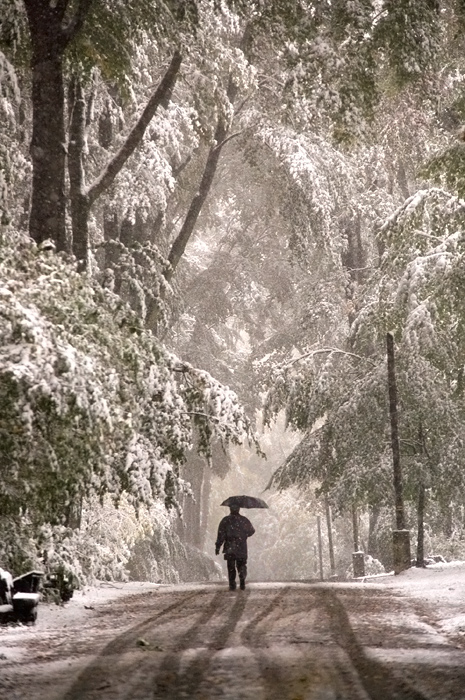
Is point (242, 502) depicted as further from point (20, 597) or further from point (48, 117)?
point (48, 117)

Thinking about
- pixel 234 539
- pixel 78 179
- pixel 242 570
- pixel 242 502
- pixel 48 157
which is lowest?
pixel 242 570

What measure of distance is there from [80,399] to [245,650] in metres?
2.46

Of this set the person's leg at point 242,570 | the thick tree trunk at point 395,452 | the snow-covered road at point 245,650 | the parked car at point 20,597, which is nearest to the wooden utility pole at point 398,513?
the thick tree trunk at point 395,452

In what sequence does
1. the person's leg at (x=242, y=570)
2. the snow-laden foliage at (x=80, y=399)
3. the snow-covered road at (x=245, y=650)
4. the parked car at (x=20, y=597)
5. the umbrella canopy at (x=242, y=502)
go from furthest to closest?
the umbrella canopy at (x=242, y=502), the person's leg at (x=242, y=570), the parked car at (x=20, y=597), the snow-laden foliage at (x=80, y=399), the snow-covered road at (x=245, y=650)

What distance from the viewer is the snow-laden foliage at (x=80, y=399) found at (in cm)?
756

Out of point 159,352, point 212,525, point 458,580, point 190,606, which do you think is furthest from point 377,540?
point 212,525

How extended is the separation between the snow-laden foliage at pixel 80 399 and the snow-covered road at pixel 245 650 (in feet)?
4.78

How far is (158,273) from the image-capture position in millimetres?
15000

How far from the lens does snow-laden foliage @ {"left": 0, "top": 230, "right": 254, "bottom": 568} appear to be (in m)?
7.56

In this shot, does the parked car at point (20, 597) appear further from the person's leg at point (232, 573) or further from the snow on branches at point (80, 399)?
the person's leg at point (232, 573)

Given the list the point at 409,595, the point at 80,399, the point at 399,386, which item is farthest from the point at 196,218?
the point at 80,399

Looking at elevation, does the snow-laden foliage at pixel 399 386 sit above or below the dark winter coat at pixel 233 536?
above

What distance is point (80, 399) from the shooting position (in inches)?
293

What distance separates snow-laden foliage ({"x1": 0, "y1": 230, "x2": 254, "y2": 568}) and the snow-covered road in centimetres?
146
